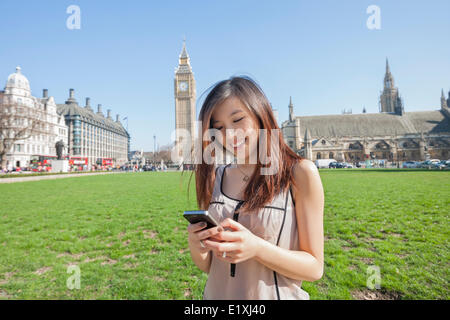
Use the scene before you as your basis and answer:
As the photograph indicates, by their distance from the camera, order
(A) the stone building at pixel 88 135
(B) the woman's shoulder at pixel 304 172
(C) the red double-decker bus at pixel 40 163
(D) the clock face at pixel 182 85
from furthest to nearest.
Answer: (D) the clock face at pixel 182 85, (A) the stone building at pixel 88 135, (C) the red double-decker bus at pixel 40 163, (B) the woman's shoulder at pixel 304 172

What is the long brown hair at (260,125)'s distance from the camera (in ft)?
4.01

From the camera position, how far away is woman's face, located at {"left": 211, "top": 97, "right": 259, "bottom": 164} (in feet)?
4.37

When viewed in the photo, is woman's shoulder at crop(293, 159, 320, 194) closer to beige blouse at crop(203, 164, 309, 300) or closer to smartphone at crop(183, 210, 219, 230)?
beige blouse at crop(203, 164, 309, 300)

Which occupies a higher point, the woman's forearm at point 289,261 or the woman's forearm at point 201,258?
the woman's forearm at point 289,261

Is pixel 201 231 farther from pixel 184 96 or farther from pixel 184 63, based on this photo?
pixel 184 63

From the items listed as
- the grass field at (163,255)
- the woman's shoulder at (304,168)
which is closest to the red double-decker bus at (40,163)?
the grass field at (163,255)

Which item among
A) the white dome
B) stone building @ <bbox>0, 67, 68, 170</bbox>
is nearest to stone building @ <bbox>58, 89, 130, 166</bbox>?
stone building @ <bbox>0, 67, 68, 170</bbox>

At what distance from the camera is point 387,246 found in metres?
4.90

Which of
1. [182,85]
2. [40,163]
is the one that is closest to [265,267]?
[40,163]

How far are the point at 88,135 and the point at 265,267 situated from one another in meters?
92.3

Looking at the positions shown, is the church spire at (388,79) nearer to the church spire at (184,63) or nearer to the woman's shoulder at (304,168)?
the church spire at (184,63)

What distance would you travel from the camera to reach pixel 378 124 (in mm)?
77938

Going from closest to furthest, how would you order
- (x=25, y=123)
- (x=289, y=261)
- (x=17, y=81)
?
(x=289, y=261), (x=25, y=123), (x=17, y=81)
